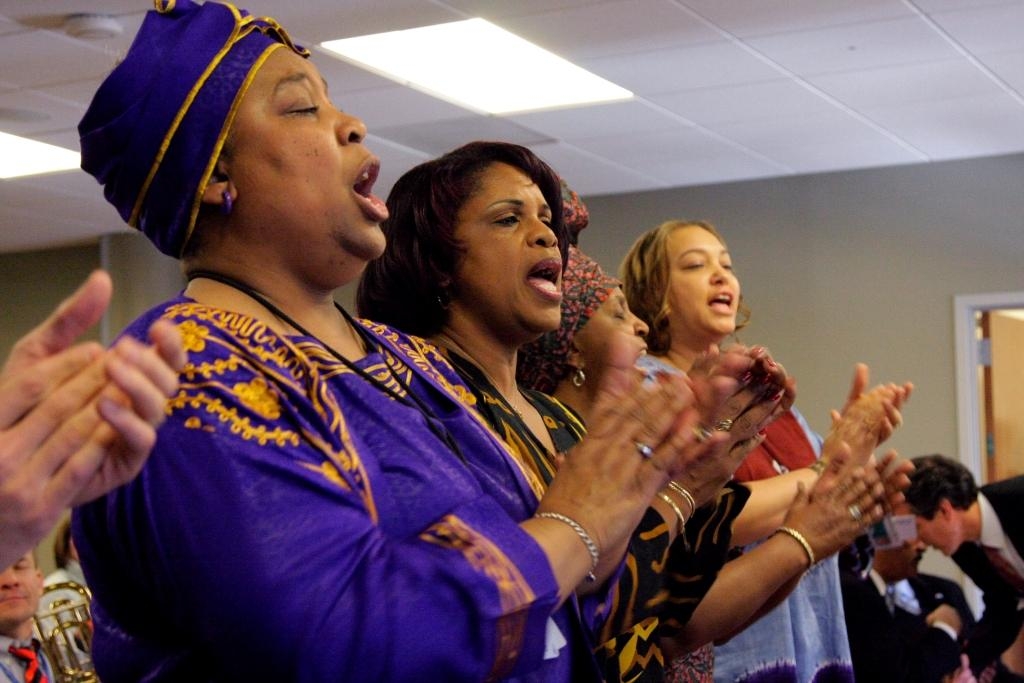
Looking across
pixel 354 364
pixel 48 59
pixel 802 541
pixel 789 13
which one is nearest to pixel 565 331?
pixel 802 541

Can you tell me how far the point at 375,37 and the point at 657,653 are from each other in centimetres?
374

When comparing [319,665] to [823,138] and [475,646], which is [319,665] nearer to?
[475,646]

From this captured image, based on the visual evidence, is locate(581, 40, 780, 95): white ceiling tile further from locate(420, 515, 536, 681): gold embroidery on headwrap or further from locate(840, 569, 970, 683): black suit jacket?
locate(420, 515, 536, 681): gold embroidery on headwrap

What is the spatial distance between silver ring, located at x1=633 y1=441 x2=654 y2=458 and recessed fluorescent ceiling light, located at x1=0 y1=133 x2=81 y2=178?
19.3 ft

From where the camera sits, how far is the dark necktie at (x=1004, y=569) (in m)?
A: 4.07

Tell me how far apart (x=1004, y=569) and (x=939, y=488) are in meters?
0.36

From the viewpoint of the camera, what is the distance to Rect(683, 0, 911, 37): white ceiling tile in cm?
473

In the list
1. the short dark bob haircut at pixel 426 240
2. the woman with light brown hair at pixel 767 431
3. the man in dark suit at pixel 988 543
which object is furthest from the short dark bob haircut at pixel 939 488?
the short dark bob haircut at pixel 426 240

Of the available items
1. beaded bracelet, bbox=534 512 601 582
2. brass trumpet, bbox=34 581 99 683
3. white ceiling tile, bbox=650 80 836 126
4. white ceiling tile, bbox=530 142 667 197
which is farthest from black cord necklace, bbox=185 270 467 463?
white ceiling tile, bbox=530 142 667 197

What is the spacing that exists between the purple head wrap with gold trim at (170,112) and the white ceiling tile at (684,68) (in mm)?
4082

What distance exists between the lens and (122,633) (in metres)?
1.16

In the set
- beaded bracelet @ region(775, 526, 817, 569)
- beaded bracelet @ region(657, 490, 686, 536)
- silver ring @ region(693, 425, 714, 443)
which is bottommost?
beaded bracelet @ region(775, 526, 817, 569)

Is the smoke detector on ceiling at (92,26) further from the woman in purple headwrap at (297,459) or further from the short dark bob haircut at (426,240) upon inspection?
the woman in purple headwrap at (297,459)

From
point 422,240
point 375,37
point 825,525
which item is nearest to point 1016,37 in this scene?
point 375,37
